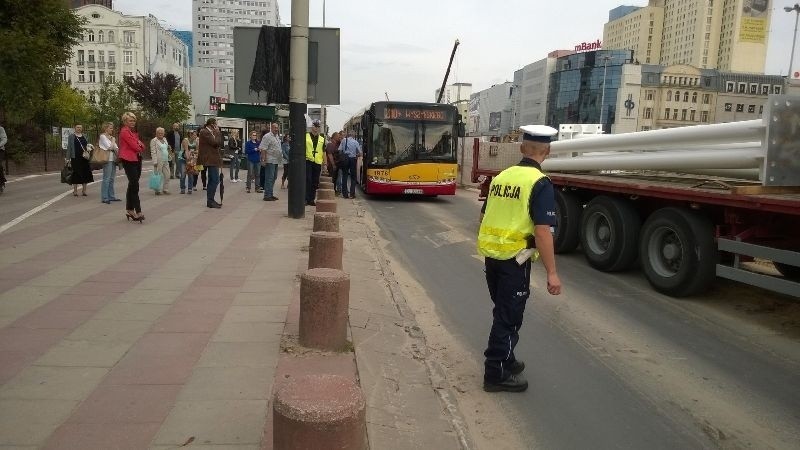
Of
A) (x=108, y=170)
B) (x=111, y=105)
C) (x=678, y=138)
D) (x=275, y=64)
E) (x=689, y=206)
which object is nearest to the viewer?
(x=689, y=206)

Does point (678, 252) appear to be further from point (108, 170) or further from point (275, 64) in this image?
point (108, 170)

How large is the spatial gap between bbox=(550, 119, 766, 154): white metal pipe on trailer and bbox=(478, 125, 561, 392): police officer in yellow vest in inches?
127

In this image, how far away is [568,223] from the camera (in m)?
9.59

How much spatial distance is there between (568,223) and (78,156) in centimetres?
1035

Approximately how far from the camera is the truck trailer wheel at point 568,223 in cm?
956

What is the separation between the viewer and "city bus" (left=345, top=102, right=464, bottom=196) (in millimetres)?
17750

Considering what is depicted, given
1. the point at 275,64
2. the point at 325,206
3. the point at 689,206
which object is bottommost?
the point at 325,206

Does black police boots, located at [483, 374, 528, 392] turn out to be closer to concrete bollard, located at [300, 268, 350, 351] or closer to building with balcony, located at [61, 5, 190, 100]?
concrete bollard, located at [300, 268, 350, 351]

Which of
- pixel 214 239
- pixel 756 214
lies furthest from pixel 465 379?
pixel 214 239

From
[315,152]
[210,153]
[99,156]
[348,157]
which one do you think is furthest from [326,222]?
[348,157]

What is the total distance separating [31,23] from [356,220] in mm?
12585

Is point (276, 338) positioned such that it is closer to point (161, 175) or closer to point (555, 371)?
point (555, 371)

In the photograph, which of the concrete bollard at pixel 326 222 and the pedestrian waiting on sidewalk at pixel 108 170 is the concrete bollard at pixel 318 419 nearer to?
the concrete bollard at pixel 326 222

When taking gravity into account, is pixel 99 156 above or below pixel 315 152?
below
